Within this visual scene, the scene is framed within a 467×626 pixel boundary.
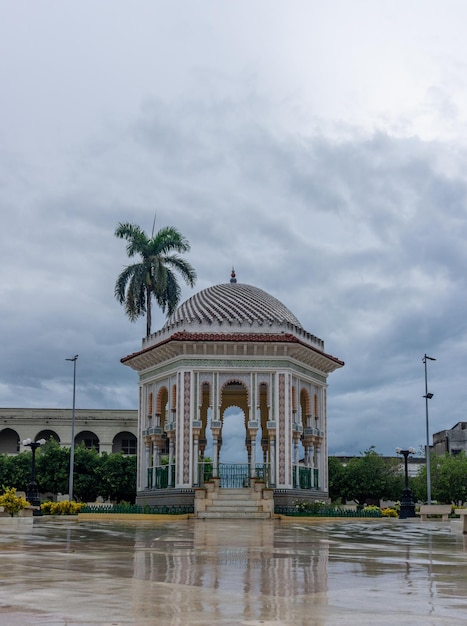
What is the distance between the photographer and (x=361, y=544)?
17469mm

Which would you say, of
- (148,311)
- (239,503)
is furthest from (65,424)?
(239,503)

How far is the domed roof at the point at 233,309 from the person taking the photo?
131 ft

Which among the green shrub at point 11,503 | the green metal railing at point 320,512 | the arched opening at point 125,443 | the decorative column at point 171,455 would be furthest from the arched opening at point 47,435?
the green shrub at point 11,503

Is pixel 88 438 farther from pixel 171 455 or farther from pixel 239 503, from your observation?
pixel 239 503

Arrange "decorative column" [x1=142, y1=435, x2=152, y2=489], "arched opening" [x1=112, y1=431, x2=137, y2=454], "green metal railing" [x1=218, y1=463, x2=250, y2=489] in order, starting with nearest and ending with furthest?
"green metal railing" [x1=218, y1=463, x2=250, y2=489], "decorative column" [x1=142, y1=435, x2=152, y2=489], "arched opening" [x1=112, y1=431, x2=137, y2=454]

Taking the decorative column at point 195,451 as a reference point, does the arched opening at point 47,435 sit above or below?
above

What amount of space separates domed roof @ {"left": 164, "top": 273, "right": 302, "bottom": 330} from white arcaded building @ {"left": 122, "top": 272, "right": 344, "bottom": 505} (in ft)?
0.20

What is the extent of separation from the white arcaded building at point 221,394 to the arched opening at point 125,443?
108 feet

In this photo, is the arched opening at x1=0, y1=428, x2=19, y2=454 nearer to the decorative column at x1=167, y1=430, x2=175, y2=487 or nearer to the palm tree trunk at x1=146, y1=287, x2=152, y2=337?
the palm tree trunk at x1=146, y1=287, x2=152, y2=337

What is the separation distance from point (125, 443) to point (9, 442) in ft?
34.2

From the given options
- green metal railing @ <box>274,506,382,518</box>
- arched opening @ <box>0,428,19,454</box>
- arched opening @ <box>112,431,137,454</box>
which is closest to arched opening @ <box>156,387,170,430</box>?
green metal railing @ <box>274,506,382,518</box>

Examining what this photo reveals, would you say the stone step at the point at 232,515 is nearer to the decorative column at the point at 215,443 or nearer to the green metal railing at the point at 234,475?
the green metal railing at the point at 234,475

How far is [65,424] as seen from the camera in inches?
2884

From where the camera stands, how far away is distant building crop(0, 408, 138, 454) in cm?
7331
